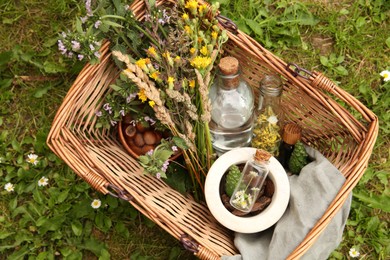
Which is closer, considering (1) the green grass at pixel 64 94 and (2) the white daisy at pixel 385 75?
(1) the green grass at pixel 64 94

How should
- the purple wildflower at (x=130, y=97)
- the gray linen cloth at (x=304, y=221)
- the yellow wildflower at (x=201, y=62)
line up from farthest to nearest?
the purple wildflower at (x=130, y=97)
the gray linen cloth at (x=304, y=221)
the yellow wildflower at (x=201, y=62)

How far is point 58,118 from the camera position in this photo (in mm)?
1276

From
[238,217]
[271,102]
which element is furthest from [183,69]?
[238,217]

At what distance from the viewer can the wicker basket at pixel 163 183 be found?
123 cm

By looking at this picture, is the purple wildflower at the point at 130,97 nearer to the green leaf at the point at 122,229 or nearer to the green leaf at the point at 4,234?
the green leaf at the point at 122,229

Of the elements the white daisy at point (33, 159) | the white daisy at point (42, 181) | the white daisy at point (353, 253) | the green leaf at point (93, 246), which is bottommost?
the green leaf at point (93, 246)

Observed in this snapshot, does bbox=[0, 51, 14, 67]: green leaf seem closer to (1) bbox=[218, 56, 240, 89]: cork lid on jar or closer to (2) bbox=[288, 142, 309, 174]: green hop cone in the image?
Answer: (1) bbox=[218, 56, 240, 89]: cork lid on jar

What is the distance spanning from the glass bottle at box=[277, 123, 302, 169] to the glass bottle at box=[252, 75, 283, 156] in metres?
0.02

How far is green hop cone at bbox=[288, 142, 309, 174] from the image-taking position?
1.34 m

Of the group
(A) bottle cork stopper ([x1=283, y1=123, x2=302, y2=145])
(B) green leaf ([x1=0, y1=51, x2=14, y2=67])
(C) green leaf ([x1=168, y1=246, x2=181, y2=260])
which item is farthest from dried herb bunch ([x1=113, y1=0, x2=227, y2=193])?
(B) green leaf ([x1=0, y1=51, x2=14, y2=67])

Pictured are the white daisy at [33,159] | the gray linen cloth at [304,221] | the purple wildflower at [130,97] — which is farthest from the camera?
the white daisy at [33,159]

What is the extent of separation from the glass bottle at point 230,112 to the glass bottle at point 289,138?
4.9 inches

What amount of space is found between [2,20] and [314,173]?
54.9 inches

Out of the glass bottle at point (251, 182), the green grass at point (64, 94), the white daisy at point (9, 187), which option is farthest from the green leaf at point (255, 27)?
the white daisy at point (9, 187)
